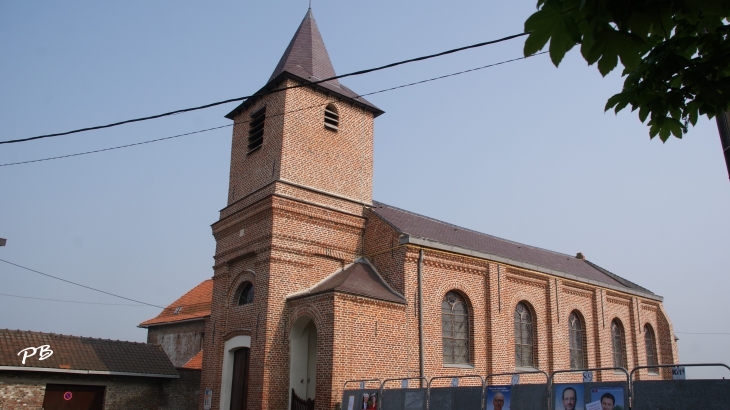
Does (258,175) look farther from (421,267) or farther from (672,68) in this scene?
(672,68)

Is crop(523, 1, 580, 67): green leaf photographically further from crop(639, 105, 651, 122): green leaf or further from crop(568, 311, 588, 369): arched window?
crop(568, 311, 588, 369): arched window

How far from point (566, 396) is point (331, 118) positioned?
11.9m

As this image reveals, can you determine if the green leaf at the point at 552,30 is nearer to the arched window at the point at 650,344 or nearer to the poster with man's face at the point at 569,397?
the poster with man's face at the point at 569,397

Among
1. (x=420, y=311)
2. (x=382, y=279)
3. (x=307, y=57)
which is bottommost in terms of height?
(x=420, y=311)

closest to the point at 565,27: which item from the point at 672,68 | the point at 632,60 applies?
the point at 632,60

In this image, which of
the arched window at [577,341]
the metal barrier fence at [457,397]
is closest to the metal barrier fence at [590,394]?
the metal barrier fence at [457,397]

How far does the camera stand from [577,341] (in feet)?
71.4

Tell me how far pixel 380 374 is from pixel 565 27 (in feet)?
42.9

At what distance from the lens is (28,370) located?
15.6 metres

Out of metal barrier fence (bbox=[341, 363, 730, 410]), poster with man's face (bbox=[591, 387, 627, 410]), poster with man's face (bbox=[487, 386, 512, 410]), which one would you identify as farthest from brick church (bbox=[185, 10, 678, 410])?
poster with man's face (bbox=[591, 387, 627, 410])

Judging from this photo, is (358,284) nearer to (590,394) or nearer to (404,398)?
(404,398)

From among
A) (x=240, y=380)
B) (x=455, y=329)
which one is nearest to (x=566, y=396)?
(x=455, y=329)

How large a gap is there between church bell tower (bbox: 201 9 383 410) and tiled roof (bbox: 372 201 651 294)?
1.63 m

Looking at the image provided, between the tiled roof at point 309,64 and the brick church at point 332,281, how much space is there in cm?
7
